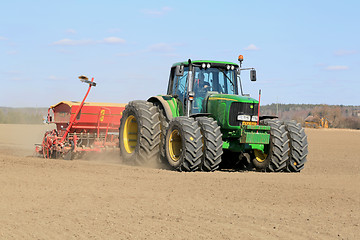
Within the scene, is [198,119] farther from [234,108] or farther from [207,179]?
[207,179]

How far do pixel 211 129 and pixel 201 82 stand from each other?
70.1 inches

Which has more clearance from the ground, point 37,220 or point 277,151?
point 277,151

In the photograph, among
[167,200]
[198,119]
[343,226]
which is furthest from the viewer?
[198,119]

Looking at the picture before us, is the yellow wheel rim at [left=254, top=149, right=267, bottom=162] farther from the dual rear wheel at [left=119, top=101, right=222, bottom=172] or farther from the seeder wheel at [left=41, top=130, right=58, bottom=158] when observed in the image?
the seeder wheel at [left=41, top=130, right=58, bottom=158]

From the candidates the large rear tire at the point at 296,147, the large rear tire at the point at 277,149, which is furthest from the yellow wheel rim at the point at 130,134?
the large rear tire at the point at 296,147

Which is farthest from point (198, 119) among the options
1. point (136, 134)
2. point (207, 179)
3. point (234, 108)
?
point (136, 134)

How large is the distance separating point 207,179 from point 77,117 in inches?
245

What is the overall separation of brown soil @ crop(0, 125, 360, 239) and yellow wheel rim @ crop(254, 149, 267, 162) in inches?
40.5

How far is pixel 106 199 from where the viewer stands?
798 cm

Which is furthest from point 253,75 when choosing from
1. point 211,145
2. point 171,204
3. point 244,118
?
point 171,204

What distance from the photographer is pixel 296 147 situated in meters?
11.8

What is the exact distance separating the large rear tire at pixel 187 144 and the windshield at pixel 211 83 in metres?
0.87

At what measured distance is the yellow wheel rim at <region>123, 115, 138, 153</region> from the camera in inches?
537

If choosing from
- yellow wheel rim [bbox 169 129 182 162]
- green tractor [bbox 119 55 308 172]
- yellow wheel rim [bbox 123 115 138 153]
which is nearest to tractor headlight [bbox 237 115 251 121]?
green tractor [bbox 119 55 308 172]
